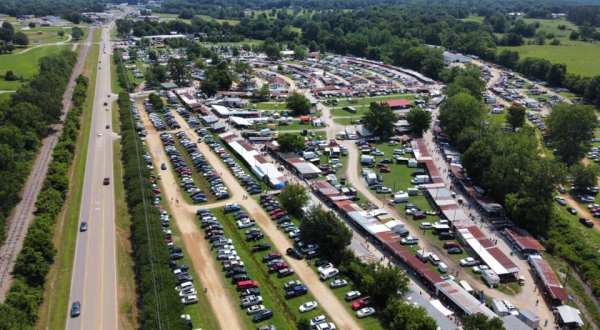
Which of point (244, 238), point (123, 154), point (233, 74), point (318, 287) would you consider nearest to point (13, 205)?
point (123, 154)

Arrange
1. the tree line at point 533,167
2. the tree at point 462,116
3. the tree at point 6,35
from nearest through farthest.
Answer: the tree line at point 533,167 → the tree at point 462,116 → the tree at point 6,35

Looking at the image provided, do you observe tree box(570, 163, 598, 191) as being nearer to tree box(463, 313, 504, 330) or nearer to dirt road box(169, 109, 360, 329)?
tree box(463, 313, 504, 330)

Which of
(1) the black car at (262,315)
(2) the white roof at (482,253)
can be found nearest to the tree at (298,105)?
(2) the white roof at (482,253)

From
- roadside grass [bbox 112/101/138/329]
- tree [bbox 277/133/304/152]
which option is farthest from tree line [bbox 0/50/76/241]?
tree [bbox 277/133/304/152]

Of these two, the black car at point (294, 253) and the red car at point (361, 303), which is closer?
the red car at point (361, 303)

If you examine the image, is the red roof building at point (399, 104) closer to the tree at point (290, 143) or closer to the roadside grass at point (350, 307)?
the tree at point (290, 143)

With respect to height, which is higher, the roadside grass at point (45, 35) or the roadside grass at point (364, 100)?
the roadside grass at point (45, 35)

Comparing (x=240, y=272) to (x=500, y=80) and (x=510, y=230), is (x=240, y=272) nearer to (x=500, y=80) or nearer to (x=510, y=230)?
(x=510, y=230)
